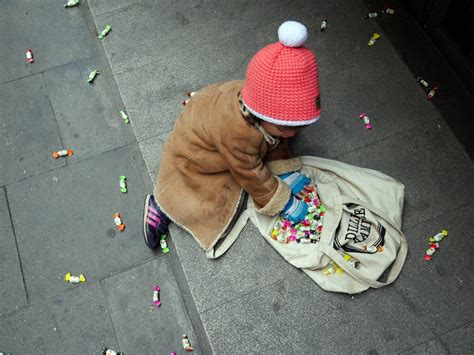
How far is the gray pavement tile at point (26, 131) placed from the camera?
3.75 metres

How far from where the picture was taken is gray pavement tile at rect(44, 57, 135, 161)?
151 inches

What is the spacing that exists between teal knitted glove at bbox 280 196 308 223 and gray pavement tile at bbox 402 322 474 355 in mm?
980

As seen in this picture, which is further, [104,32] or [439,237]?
[104,32]

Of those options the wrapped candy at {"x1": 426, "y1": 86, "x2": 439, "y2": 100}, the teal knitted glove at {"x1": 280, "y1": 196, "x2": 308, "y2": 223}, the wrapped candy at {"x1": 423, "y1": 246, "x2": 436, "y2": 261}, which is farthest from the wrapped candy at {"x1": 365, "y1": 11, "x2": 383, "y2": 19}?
the wrapped candy at {"x1": 423, "y1": 246, "x2": 436, "y2": 261}

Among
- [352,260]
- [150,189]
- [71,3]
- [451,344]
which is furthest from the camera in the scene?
[71,3]

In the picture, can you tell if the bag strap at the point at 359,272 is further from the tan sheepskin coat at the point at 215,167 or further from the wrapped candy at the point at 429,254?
the tan sheepskin coat at the point at 215,167

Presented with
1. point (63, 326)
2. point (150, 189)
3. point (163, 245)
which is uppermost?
point (150, 189)

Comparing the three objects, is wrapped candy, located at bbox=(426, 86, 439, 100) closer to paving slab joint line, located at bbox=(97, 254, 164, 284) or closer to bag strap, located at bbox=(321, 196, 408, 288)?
bag strap, located at bbox=(321, 196, 408, 288)

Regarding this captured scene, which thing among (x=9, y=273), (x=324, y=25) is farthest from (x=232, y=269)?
(x=324, y=25)

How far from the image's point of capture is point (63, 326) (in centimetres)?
325

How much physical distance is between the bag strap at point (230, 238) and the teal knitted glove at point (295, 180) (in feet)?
1.10

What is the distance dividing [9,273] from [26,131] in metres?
1.08

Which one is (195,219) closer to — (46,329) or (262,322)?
(262,322)

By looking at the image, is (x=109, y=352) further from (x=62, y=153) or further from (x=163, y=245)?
(x=62, y=153)
